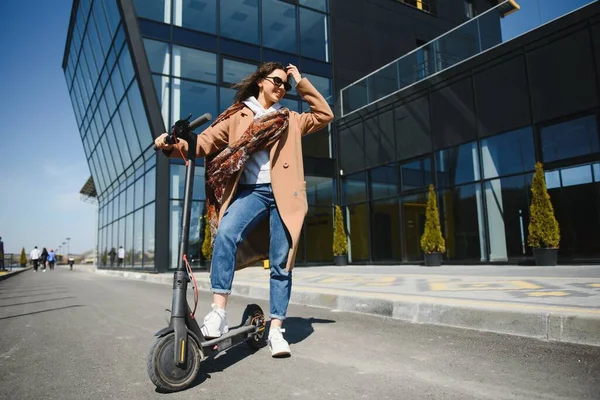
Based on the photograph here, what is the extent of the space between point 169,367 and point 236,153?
1.28m

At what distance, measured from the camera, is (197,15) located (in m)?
16.3

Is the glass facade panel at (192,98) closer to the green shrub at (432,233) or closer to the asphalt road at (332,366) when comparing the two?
the green shrub at (432,233)

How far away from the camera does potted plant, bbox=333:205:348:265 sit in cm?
1634

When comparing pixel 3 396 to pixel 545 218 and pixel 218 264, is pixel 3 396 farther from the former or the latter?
pixel 545 218

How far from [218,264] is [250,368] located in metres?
0.62

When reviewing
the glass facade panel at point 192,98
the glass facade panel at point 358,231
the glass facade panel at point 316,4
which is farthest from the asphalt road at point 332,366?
the glass facade panel at point 316,4

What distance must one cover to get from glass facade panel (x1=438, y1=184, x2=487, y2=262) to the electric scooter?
35.4 ft

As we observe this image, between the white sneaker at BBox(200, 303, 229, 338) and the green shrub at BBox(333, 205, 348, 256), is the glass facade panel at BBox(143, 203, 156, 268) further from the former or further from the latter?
the white sneaker at BBox(200, 303, 229, 338)

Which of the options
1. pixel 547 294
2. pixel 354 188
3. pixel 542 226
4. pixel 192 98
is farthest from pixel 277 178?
pixel 354 188

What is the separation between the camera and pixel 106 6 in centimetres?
1711

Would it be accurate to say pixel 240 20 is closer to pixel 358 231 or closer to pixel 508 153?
pixel 358 231

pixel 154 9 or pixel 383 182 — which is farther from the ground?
pixel 154 9

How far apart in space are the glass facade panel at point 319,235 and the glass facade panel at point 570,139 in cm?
878

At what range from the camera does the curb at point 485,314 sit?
2.95m
